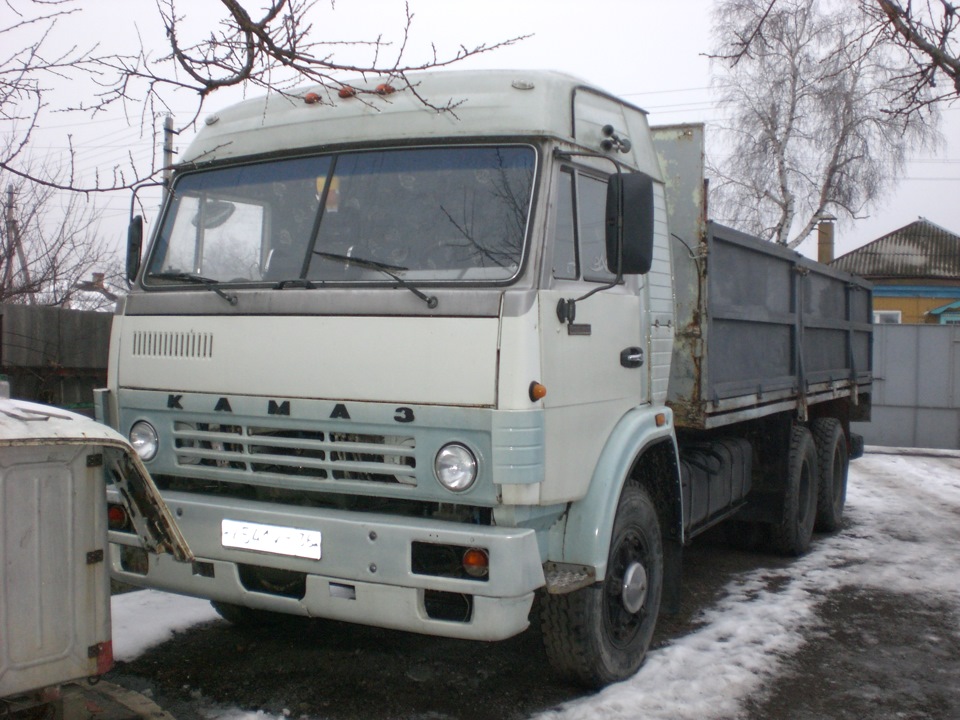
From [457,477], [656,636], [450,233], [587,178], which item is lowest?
[656,636]

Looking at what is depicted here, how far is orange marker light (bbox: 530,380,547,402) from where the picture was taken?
363cm

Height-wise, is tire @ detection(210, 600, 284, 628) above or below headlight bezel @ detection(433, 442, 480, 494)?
below

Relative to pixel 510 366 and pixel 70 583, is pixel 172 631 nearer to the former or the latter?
pixel 70 583

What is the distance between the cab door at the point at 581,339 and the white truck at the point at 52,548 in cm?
153

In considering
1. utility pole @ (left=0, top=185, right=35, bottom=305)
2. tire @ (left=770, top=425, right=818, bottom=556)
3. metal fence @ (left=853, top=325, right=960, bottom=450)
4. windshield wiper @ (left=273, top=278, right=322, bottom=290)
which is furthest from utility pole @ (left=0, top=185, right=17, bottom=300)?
metal fence @ (left=853, top=325, right=960, bottom=450)

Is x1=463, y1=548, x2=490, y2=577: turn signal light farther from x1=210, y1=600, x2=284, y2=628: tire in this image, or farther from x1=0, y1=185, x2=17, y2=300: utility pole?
x1=0, y1=185, x2=17, y2=300: utility pole

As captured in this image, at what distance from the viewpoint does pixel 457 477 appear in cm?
367

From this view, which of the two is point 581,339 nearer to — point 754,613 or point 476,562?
point 476,562

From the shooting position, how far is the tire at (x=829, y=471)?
8.05 metres

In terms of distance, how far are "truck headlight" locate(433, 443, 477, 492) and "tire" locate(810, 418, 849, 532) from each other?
517 cm

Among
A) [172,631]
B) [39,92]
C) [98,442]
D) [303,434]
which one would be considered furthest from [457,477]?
[39,92]

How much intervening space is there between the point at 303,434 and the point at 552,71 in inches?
74.9

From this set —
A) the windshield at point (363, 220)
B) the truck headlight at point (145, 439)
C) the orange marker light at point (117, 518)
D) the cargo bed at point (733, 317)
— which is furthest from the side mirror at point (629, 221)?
the orange marker light at point (117, 518)

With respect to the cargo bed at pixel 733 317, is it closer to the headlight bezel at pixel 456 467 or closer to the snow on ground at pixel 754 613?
the snow on ground at pixel 754 613
